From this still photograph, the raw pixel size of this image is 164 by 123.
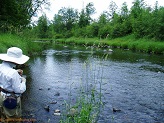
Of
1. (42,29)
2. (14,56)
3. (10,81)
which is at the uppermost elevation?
(42,29)

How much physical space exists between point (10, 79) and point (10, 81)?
6 cm

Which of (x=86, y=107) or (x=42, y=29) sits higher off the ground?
(x=42, y=29)

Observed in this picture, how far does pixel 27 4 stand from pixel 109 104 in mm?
32657

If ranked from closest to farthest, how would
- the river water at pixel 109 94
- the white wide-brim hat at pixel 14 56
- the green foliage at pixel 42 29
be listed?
the white wide-brim hat at pixel 14 56 → the river water at pixel 109 94 → the green foliage at pixel 42 29

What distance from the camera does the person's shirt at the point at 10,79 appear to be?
4.72 m

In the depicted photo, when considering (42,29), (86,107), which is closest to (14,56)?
(86,107)

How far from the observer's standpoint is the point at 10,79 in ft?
15.5

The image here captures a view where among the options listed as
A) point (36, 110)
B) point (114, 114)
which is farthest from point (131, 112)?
point (36, 110)

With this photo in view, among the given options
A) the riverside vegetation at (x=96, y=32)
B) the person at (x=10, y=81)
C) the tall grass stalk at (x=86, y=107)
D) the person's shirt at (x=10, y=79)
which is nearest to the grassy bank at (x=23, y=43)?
the riverside vegetation at (x=96, y=32)

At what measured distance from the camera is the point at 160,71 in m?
16.1

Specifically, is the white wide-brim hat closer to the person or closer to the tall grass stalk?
the person

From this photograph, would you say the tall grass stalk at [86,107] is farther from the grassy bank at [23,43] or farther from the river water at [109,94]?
the grassy bank at [23,43]

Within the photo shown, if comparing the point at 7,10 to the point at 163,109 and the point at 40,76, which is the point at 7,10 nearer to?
the point at 40,76

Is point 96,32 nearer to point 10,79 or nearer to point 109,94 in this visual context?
point 109,94
